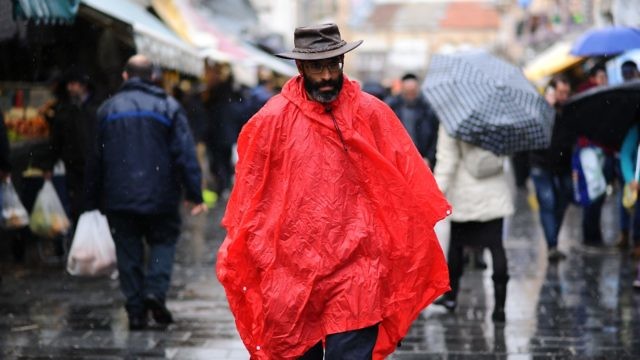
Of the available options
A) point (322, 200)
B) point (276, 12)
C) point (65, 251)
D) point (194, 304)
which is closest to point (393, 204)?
point (322, 200)

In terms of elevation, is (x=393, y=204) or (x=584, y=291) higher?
(x=393, y=204)

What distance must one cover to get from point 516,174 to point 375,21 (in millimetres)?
79195

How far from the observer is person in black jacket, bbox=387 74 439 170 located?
10.8 metres

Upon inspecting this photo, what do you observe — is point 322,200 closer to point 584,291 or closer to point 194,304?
point 194,304

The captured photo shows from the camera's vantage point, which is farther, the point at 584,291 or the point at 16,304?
the point at 584,291

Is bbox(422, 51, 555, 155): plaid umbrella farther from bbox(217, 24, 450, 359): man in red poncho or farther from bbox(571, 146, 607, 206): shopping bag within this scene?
bbox(571, 146, 607, 206): shopping bag

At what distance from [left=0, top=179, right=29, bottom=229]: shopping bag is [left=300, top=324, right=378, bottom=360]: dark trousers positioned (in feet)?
17.3

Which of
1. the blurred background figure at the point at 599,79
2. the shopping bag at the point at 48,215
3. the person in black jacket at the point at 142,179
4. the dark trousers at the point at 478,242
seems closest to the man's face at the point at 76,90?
the shopping bag at the point at 48,215

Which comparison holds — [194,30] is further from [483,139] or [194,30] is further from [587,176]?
[483,139]

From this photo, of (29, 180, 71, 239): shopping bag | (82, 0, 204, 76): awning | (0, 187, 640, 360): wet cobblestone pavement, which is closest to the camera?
(0, 187, 640, 360): wet cobblestone pavement

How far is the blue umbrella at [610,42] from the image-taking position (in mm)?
12695

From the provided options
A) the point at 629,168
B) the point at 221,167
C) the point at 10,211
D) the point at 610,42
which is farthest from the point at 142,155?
the point at 221,167

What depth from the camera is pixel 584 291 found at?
872cm

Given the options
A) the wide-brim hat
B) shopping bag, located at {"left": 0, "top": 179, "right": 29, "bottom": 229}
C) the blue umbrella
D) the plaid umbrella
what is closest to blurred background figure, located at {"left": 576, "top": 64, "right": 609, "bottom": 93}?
the blue umbrella
